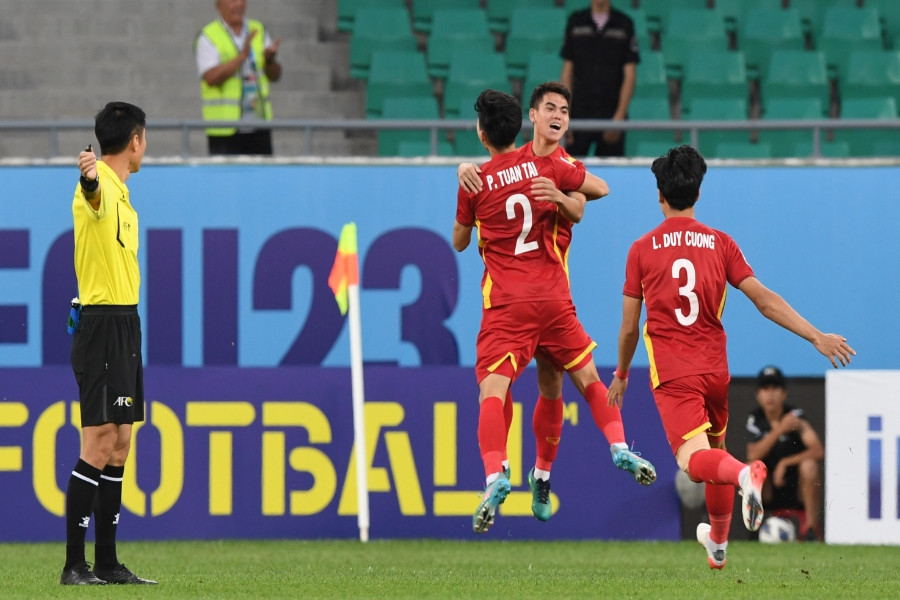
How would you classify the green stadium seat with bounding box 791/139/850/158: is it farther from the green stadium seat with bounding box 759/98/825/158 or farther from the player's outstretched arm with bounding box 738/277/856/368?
the player's outstretched arm with bounding box 738/277/856/368

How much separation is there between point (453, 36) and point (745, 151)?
3067 millimetres

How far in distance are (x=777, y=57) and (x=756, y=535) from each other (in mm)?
5081

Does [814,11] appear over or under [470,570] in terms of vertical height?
over

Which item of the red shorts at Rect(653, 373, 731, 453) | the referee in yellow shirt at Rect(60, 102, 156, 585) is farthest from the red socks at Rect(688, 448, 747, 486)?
the referee in yellow shirt at Rect(60, 102, 156, 585)

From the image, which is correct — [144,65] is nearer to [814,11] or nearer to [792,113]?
[792,113]

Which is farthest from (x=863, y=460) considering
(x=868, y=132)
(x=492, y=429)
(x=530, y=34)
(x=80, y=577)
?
(x=80, y=577)

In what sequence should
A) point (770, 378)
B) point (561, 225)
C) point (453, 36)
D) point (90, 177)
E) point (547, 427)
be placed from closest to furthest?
point (90, 177), point (561, 225), point (547, 427), point (770, 378), point (453, 36)

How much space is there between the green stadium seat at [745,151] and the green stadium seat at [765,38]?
1781 millimetres

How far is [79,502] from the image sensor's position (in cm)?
747

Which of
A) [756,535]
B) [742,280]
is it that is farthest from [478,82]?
[742,280]

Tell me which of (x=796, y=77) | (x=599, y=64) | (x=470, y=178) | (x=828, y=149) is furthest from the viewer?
(x=796, y=77)

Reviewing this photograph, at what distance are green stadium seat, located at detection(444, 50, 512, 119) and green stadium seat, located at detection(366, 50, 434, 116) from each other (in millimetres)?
239

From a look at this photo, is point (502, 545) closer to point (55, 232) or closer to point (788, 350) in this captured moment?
point (788, 350)

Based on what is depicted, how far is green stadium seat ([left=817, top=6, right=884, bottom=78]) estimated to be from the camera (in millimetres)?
14562
